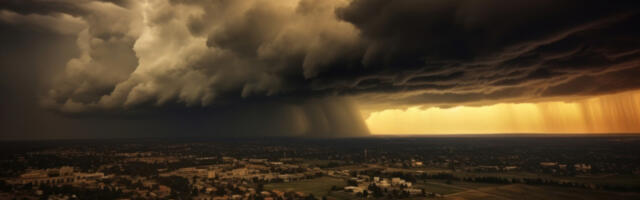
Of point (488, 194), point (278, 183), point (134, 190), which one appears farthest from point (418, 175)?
point (134, 190)

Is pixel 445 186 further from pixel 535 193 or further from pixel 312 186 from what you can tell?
pixel 312 186

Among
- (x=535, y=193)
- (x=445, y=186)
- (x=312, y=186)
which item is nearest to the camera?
(x=535, y=193)

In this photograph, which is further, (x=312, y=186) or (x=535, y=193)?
(x=312, y=186)

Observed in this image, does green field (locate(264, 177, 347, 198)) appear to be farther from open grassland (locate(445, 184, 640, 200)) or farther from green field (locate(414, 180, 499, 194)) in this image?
open grassland (locate(445, 184, 640, 200))

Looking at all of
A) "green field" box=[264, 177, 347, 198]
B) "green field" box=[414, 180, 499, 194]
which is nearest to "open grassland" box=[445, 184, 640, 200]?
"green field" box=[414, 180, 499, 194]

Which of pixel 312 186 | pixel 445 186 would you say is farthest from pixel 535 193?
pixel 312 186

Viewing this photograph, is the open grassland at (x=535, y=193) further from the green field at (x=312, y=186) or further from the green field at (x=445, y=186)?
the green field at (x=312, y=186)

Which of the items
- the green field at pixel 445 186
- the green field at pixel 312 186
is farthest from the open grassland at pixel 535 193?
the green field at pixel 312 186
